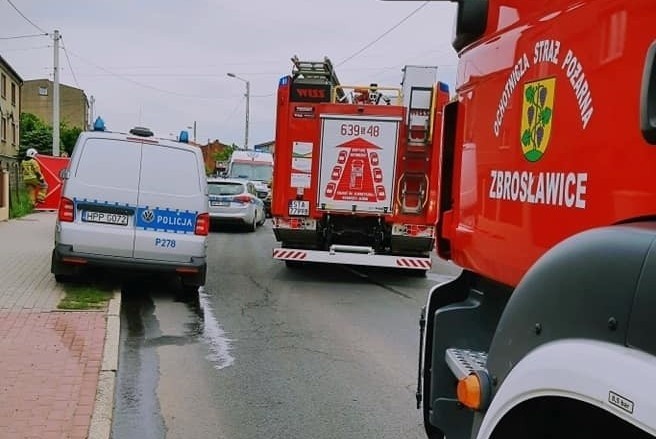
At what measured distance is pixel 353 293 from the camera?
1044 centimetres

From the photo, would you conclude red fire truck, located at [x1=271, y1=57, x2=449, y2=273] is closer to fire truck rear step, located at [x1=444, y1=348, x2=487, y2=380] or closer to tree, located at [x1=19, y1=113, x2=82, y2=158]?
fire truck rear step, located at [x1=444, y1=348, x2=487, y2=380]

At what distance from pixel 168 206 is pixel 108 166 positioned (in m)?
0.90

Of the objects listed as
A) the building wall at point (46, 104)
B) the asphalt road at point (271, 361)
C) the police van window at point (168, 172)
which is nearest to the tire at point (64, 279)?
the asphalt road at point (271, 361)

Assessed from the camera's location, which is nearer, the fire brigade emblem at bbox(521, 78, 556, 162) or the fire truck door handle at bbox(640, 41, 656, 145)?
the fire truck door handle at bbox(640, 41, 656, 145)

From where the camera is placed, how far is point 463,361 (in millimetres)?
2795

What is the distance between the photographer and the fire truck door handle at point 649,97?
147cm

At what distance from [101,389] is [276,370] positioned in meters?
1.54

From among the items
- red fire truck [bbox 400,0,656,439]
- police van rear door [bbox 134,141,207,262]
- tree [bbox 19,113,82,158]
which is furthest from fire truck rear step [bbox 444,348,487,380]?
tree [bbox 19,113,82,158]

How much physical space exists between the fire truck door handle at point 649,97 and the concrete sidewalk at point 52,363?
12.8ft

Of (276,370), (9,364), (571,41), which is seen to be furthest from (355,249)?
(571,41)

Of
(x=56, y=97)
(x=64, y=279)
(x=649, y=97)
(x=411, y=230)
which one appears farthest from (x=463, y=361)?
(x=56, y=97)

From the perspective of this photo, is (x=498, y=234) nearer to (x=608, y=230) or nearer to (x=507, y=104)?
(x=507, y=104)

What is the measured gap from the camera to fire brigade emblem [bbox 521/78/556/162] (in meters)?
2.33

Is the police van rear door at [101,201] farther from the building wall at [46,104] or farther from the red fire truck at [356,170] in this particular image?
the building wall at [46,104]
